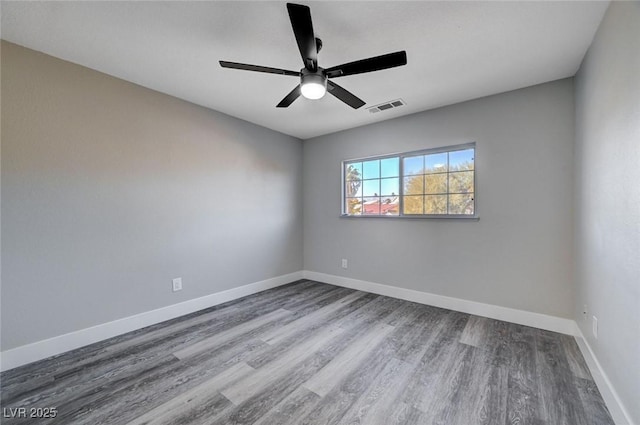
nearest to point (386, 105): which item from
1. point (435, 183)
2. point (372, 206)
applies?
point (435, 183)

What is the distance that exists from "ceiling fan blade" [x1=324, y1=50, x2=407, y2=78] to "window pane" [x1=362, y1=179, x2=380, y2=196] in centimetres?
221

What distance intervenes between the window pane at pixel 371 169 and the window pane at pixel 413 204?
608 millimetres

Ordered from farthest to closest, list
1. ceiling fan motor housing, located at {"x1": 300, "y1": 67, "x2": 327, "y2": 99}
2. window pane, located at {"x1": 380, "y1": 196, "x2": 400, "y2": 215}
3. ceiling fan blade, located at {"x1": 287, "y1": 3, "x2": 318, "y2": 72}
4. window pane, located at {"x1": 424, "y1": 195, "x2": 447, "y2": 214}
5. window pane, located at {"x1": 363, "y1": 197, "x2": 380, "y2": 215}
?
window pane, located at {"x1": 363, "y1": 197, "x2": 380, "y2": 215}, window pane, located at {"x1": 380, "y1": 196, "x2": 400, "y2": 215}, window pane, located at {"x1": 424, "y1": 195, "x2": 447, "y2": 214}, ceiling fan motor housing, located at {"x1": 300, "y1": 67, "x2": 327, "y2": 99}, ceiling fan blade, located at {"x1": 287, "y1": 3, "x2": 318, "y2": 72}

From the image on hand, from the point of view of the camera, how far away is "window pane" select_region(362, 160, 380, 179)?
379 centimetres

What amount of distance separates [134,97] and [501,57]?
342 centimetres

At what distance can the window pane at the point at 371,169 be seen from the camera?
149 inches

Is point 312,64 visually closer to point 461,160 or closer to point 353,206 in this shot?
point 461,160

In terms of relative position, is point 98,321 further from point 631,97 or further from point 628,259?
point 631,97

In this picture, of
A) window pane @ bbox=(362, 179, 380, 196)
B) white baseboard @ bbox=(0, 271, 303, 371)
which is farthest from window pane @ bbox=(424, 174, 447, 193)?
white baseboard @ bbox=(0, 271, 303, 371)

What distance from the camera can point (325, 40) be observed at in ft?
6.25

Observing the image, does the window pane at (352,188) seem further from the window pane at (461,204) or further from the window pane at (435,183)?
the window pane at (461,204)

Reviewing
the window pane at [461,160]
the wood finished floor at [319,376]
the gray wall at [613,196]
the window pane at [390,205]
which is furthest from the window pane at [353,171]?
the gray wall at [613,196]

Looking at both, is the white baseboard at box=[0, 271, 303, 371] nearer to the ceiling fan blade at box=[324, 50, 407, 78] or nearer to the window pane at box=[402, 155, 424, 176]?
the window pane at box=[402, 155, 424, 176]

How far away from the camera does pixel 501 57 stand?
6.91 ft
